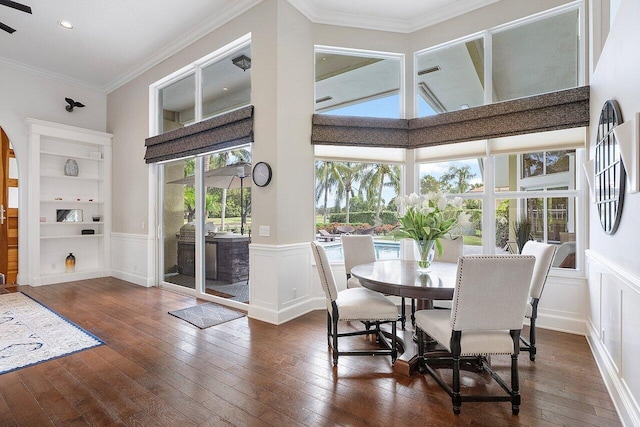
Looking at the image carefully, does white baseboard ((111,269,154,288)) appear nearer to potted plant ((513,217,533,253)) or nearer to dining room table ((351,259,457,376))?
dining room table ((351,259,457,376))

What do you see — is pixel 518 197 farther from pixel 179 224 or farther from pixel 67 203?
pixel 67 203

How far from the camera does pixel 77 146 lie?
19.6 feet

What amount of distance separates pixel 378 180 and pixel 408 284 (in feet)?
7.59

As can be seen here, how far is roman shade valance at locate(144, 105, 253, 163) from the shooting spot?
3904mm

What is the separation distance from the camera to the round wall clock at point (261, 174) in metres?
3.64

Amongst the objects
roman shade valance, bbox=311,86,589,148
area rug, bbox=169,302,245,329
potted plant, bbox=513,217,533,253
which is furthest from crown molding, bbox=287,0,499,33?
area rug, bbox=169,302,245,329

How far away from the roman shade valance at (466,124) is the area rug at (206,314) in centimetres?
242

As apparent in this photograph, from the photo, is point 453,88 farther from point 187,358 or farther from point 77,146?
point 77,146

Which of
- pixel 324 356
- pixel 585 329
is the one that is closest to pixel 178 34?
pixel 324 356

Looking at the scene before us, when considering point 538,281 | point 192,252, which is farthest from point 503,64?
point 192,252

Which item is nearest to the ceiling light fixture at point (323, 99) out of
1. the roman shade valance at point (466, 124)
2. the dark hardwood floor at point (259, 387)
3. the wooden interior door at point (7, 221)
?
the roman shade valance at point (466, 124)

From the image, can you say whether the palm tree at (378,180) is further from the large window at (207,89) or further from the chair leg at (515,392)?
the chair leg at (515,392)

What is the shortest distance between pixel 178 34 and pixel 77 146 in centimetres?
320

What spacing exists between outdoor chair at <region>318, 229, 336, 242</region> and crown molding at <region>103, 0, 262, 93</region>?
293 cm
